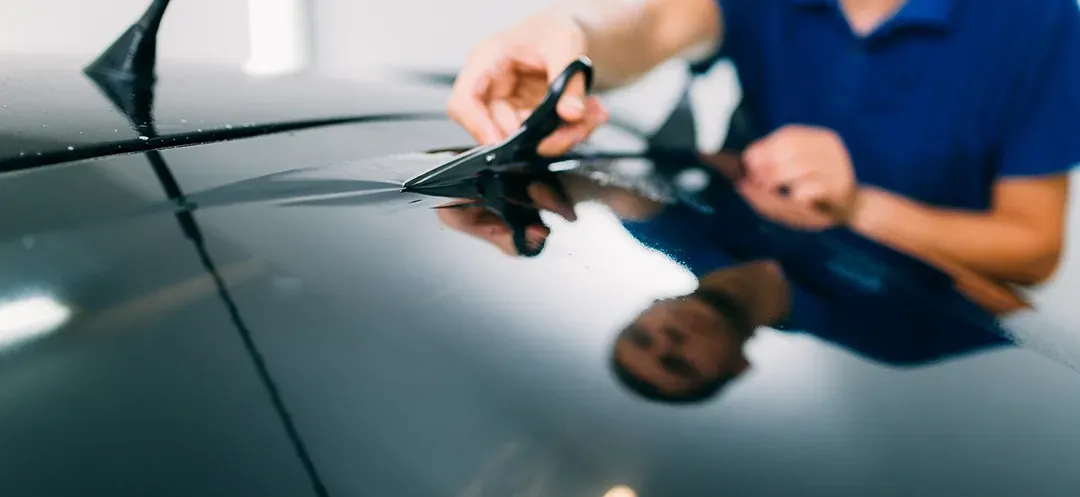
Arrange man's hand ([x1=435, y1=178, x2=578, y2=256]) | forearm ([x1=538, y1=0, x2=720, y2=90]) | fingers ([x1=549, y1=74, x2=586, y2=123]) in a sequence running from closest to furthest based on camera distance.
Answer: man's hand ([x1=435, y1=178, x2=578, y2=256]) < fingers ([x1=549, y1=74, x2=586, y2=123]) < forearm ([x1=538, y1=0, x2=720, y2=90])

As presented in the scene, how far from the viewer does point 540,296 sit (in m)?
0.24

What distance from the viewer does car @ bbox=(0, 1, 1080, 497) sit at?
0.17 m

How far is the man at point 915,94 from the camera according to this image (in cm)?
70

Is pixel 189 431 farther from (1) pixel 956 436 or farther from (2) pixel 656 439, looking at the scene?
(1) pixel 956 436

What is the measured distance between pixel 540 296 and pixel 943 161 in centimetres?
78

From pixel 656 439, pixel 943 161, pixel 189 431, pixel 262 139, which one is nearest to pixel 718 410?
pixel 656 439

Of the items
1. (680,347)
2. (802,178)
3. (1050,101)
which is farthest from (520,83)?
(1050,101)

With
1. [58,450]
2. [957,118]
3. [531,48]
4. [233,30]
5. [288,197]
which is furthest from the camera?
A: [233,30]

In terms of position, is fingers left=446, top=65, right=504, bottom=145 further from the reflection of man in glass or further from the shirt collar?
the shirt collar

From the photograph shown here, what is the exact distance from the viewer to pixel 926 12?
800mm

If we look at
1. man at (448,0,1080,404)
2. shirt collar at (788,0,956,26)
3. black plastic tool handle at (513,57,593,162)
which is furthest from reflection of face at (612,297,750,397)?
shirt collar at (788,0,956,26)

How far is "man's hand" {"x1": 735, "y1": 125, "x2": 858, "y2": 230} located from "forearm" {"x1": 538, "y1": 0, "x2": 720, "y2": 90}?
0.57 ft

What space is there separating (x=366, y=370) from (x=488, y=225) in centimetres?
10

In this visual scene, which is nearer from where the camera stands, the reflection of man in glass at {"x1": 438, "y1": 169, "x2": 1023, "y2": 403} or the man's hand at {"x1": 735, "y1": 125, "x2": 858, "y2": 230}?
the reflection of man in glass at {"x1": 438, "y1": 169, "x2": 1023, "y2": 403}
